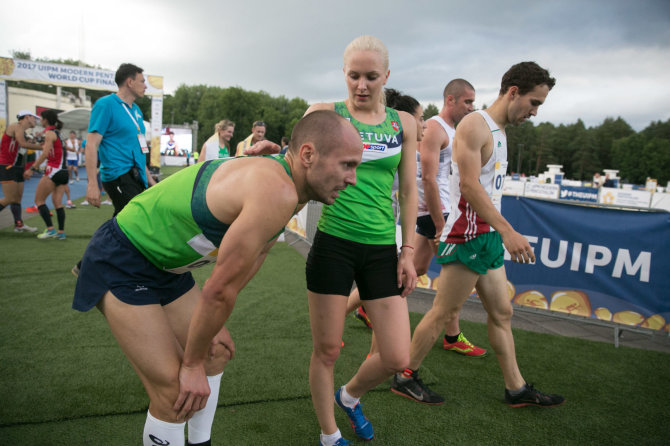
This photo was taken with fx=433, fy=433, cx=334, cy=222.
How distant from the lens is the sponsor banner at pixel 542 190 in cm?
2361

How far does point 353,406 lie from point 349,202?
122 centimetres

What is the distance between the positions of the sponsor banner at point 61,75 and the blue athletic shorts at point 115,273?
66.5 feet

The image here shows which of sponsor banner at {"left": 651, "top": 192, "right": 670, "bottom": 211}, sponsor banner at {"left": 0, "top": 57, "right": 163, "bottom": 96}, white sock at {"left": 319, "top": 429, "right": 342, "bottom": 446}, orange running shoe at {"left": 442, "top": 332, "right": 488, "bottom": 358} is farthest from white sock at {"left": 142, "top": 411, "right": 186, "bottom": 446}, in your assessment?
sponsor banner at {"left": 651, "top": 192, "right": 670, "bottom": 211}

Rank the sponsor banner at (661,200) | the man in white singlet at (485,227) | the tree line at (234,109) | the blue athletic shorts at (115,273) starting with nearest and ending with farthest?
the blue athletic shorts at (115,273) → the man in white singlet at (485,227) → the sponsor banner at (661,200) → the tree line at (234,109)

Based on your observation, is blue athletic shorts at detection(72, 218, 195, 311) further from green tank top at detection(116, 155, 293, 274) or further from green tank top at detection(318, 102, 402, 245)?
green tank top at detection(318, 102, 402, 245)

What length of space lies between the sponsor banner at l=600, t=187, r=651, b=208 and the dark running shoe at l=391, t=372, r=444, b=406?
21.1 meters

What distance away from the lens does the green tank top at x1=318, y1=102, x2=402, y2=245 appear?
2287mm

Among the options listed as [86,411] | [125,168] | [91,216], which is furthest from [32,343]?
[91,216]

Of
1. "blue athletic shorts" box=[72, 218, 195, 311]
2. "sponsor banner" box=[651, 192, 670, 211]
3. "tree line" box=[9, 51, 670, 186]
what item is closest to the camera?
"blue athletic shorts" box=[72, 218, 195, 311]

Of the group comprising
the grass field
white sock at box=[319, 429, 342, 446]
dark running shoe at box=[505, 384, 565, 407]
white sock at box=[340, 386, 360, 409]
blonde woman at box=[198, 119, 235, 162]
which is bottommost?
the grass field

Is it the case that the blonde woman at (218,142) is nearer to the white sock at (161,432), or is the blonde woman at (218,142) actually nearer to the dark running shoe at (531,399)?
the dark running shoe at (531,399)

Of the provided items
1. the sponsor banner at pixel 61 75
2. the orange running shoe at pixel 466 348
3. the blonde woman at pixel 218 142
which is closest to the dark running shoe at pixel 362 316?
the orange running shoe at pixel 466 348

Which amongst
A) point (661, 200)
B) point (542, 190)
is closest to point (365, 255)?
point (661, 200)

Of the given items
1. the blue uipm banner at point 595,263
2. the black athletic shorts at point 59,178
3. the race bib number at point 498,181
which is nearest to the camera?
the race bib number at point 498,181
